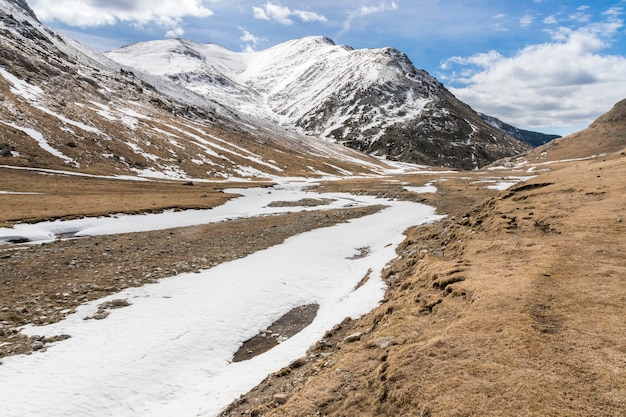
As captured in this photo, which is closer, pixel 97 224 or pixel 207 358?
pixel 207 358

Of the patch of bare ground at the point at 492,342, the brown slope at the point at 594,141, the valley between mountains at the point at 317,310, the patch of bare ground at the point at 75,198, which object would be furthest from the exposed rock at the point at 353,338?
the brown slope at the point at 594,141

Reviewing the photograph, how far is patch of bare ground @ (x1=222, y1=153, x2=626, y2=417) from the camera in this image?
288 inches

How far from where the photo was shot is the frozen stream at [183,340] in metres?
11.8

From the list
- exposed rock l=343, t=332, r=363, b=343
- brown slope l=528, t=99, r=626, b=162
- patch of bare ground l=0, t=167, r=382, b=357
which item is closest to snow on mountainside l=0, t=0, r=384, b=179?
patch of bare ground l=0, t=167, r=382, b=357

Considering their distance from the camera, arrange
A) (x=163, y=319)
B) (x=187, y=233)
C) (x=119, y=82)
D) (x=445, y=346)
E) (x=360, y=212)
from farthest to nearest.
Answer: (x=119, y=82) < (x=360, y=212) < (x=187, y=233) < (x=163, y=319) < (x=445, y=346)

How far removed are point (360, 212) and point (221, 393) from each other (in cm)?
4398

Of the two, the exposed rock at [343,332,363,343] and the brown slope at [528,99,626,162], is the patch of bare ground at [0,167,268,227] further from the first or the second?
the brown slope at [528,99,626,162]

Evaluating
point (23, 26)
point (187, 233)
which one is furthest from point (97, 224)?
point (23, 26)

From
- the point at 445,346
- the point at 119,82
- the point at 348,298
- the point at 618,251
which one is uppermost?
the point at 119,82

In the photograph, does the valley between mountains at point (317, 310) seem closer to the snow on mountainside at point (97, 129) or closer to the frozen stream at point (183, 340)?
the frozen stream at point (183, 340)

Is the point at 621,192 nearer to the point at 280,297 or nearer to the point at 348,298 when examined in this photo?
the point at 348,298

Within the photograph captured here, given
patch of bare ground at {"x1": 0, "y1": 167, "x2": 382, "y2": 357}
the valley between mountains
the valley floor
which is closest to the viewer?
the valley floor

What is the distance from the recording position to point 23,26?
17300 cm

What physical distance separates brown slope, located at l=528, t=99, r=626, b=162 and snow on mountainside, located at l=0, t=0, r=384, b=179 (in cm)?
8203
